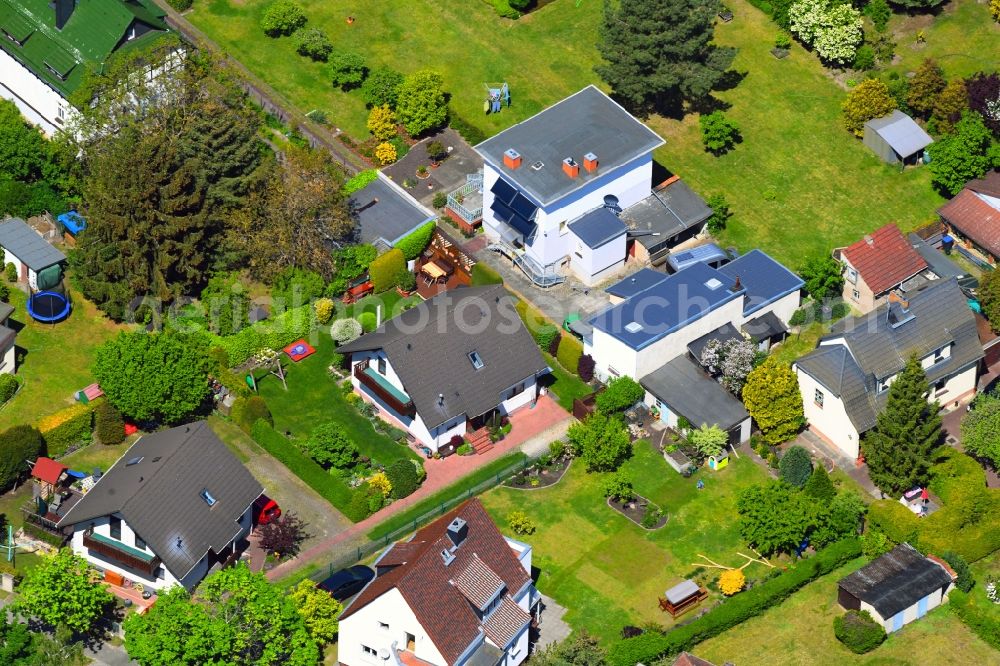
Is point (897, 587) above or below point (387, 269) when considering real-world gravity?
below

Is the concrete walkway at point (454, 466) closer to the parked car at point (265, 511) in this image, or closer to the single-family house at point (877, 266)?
the parked car at point (265, 511)

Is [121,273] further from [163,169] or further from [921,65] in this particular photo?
[921,65]

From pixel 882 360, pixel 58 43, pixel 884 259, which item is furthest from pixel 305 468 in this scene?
pixel 884 259

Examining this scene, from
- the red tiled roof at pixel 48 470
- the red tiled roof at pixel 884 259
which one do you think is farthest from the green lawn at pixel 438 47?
the red tiled roof at pixel 48 470

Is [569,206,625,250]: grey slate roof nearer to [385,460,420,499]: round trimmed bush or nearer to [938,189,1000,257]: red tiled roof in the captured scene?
[385,460,420,499]: round trimmed bush

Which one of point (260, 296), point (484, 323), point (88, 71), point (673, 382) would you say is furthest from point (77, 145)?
point (673, 382)

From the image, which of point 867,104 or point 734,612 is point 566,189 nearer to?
point 867,104

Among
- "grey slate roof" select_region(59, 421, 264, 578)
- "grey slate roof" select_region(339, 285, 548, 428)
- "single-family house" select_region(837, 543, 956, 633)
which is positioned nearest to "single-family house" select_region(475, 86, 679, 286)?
"grey slate roof" select_region(339, 285, 548, 428)
